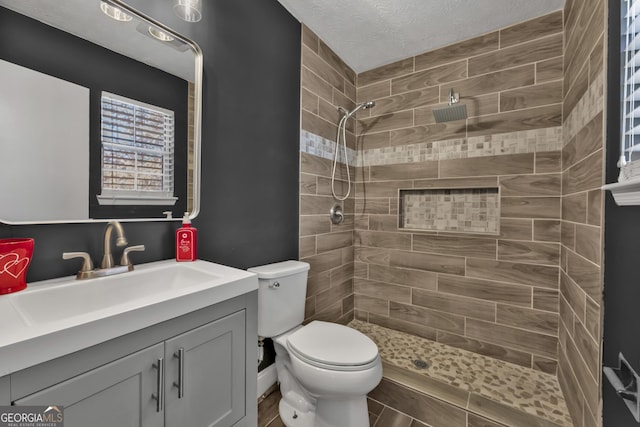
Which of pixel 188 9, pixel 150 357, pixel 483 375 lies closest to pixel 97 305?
pixel 150 357

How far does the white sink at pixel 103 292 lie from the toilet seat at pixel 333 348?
629mm

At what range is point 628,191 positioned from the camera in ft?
2.48

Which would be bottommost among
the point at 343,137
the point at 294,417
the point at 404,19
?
the point at 294,417

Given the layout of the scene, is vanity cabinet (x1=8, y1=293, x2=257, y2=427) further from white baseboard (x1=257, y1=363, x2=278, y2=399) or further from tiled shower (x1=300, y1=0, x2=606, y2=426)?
tiled shower (x1=300, y1=0, x2=606, y2=426)

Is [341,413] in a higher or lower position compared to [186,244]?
lower

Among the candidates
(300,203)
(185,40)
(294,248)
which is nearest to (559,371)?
(294,248)

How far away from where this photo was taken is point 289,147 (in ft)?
5.96

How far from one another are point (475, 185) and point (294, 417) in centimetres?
193

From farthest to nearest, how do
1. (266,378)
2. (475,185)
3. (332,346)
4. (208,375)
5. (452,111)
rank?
(475,185) < (452,111) < (266,378) < (332,346) < (208,375)

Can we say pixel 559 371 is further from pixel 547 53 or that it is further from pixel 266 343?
pixel 547 53

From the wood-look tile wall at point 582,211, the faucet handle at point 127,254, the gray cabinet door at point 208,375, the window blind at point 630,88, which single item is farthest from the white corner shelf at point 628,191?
the faucet handle at point 127,254

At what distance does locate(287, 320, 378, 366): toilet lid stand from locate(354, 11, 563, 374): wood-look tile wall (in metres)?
0.96

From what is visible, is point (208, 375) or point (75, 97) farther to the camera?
point (75, 97)

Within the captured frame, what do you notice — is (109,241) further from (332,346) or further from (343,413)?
(343,413)
